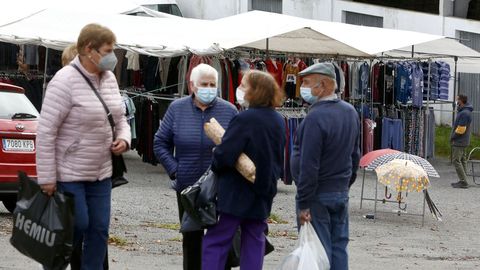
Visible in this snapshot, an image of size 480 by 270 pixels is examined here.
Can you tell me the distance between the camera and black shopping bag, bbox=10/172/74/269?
723 cm

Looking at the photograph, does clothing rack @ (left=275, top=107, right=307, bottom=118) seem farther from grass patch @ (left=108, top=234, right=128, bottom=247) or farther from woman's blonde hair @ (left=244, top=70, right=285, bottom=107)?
woman's blonde hair @ (left=244, top=70, right=285, bottom=107)

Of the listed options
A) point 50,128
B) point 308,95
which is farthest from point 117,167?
point 308,95

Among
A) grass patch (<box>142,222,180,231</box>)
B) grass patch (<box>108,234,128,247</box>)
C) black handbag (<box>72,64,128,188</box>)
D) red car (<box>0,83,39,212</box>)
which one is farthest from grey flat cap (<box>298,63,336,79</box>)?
grass patch (<box>142,222,180,231</box>)

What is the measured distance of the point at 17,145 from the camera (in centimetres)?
1270

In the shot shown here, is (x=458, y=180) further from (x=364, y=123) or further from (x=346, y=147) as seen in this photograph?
(x=346, y=147)

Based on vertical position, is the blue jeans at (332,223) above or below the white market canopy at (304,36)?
below

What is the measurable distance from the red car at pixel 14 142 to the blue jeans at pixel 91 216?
5088mm

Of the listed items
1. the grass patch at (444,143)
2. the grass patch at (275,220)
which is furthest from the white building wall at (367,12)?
the grass patch at (275,220)

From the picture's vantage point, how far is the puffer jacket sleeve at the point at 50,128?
286 inches

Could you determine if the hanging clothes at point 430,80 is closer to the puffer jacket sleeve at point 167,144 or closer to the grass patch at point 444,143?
the grass patch at point 444,143

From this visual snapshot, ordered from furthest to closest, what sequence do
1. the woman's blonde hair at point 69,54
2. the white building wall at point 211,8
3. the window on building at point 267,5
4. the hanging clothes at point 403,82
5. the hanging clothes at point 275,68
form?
the window on building at point 267,5, the white building wall at point 211,8, the hanging clothes at point 403,82, the hanging clothes at point 275,68, the woman's blonde hair at point 69,54

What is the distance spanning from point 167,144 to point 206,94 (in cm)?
53

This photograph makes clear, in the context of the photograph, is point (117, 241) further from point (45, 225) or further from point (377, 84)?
point (377, 84)

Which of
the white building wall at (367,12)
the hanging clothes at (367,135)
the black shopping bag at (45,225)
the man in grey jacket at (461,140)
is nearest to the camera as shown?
the black shopping bag at (45,225)
